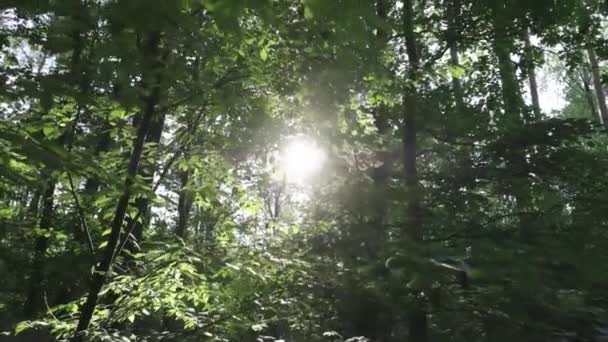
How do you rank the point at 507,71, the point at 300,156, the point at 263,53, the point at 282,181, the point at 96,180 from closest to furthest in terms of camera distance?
the point at 96,180
the point at 263,53
the point at 300,156
the point at 282,181
the point at 507,71

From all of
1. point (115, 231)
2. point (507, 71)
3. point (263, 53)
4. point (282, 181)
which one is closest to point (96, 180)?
point (115, 231)

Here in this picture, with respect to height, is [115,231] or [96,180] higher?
[96,180]

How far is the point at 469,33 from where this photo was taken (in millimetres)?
8625

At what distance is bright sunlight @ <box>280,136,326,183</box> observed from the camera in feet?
12.8

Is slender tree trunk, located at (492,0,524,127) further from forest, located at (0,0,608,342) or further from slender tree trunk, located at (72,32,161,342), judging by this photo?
slender tree trunk, located at (72,32,161,342)

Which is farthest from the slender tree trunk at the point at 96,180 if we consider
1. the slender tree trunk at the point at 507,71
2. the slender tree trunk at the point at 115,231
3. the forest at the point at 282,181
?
the slender tree trunk at the point at 507,71

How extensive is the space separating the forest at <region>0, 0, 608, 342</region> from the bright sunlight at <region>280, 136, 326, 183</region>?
2cm

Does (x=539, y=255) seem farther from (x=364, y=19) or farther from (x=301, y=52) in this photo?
(x=301, y=52)

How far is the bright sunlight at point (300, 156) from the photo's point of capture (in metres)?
3.91

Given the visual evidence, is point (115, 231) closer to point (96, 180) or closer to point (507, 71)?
point (96, 180)

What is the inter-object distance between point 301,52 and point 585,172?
4.55m

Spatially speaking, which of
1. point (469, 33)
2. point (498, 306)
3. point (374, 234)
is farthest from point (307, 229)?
point (469, 33)

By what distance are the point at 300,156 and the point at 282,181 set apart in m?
0.72

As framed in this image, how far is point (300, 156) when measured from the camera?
162 inches
